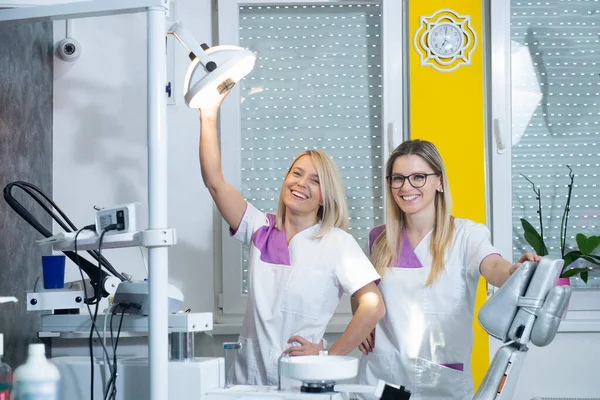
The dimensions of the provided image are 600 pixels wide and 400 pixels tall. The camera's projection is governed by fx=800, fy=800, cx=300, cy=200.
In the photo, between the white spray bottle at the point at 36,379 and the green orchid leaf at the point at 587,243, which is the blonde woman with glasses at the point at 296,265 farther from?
the green orchid leaf at the point at 587,243

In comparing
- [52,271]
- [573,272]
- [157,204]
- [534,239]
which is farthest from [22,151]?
[573,272]

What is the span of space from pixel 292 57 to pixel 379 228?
3.36 feet

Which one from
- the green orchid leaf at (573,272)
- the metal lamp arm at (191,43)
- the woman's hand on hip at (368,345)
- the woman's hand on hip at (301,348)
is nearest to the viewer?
the metal lamp arm at (191,43)

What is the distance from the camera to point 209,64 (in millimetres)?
2045

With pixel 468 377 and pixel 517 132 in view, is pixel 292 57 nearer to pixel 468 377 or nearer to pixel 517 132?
pixel 517 132

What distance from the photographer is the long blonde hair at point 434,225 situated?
254 cm

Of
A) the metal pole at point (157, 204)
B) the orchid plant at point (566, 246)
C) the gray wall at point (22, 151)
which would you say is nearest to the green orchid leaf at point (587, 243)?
the orchid plant at point (566, 246)

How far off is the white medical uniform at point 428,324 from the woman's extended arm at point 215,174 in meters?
0.52

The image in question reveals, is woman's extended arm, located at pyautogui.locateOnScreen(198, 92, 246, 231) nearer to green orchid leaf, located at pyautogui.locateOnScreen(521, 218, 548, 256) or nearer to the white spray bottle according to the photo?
the white spray bottle

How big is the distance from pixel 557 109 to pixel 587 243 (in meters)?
0.62

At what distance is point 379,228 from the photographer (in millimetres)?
2730

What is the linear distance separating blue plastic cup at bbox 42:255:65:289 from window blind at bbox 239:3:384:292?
4.42 feet

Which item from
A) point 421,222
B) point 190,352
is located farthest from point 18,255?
point 421,222

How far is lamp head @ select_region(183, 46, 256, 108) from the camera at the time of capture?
2041 mm
